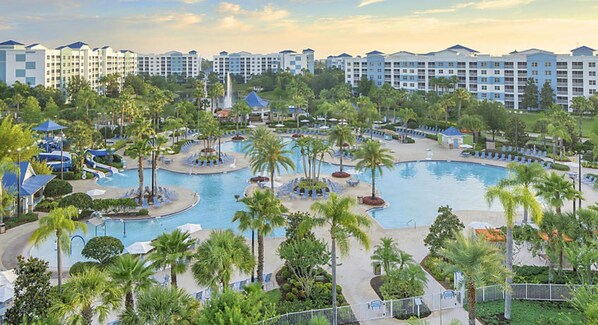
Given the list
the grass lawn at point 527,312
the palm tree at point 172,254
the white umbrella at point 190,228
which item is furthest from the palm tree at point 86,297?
the grass lawn at point 527,312

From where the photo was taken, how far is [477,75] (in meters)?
98.9

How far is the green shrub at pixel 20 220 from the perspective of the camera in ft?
101

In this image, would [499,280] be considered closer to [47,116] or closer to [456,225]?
[456,225]

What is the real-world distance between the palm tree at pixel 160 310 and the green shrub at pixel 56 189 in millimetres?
25692

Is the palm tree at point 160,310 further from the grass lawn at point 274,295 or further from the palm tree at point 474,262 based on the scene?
the palm tree at point 474,262

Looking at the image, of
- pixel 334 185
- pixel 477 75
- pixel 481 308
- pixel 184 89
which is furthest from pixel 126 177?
pixel 184 89

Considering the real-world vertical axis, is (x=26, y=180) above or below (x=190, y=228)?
above

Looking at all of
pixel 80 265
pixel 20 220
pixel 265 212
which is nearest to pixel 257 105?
pixel 20 220

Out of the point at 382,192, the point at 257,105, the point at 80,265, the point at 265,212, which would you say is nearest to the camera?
the point at 265,212

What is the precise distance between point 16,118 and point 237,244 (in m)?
Answer: 68.2

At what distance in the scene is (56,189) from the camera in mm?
37469

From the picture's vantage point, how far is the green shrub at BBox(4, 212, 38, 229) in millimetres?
30844

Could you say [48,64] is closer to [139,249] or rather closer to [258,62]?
[258,62]

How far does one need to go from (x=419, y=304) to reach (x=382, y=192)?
871 inches
